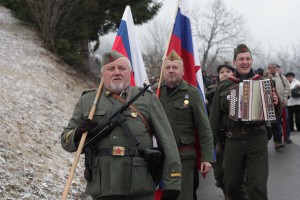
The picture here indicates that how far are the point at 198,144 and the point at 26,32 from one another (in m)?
16.8

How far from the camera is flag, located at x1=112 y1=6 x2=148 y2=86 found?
5.16 metres

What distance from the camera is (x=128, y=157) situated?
3367 mm

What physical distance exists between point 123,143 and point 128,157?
0.11m

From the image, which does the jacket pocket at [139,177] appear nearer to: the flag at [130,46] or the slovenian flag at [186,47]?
the flag at [130,46]

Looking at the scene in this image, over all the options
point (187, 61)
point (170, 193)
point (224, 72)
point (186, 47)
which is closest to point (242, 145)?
point (187, 61)

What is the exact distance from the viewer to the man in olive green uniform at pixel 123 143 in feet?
11.0

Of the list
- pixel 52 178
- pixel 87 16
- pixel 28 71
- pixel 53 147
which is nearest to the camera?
pixel 52 178

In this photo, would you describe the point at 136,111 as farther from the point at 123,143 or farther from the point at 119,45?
the point at 119,45

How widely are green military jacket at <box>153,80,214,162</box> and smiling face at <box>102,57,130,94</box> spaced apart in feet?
5.44

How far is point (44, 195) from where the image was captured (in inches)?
231

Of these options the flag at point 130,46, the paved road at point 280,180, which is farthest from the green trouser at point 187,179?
the paved road at point 280,180

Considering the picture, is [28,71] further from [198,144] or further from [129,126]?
[129,126]

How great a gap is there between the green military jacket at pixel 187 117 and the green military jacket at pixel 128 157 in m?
1.50

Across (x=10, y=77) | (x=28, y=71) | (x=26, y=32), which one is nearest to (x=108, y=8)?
(x=26, y=32)
